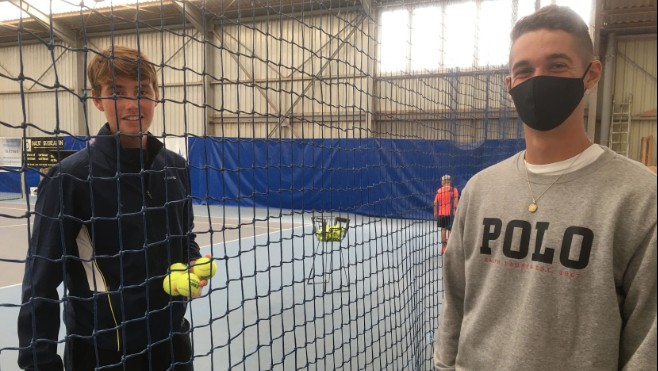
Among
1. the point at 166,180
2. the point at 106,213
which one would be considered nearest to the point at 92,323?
the point at 106,213

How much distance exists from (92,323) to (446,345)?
3.32 ft

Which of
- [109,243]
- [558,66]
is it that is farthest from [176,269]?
[558,66]

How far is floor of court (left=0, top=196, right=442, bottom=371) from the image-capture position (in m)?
2.18

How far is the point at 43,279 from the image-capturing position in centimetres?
121

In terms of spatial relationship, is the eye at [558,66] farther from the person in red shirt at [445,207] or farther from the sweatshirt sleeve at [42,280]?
the person in red shirt at [445,207]

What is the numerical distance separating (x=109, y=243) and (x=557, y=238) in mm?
1184

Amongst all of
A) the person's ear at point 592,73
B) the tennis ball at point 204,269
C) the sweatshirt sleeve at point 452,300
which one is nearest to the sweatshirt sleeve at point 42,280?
the tennis ball at point 204,269

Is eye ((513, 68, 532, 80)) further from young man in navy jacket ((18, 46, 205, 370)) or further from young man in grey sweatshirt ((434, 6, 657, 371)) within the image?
young man in navy jacket ((18, 46, 205, 370))

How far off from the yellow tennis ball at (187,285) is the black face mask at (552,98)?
1.03m

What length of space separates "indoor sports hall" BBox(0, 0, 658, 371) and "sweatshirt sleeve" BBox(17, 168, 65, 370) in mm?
25

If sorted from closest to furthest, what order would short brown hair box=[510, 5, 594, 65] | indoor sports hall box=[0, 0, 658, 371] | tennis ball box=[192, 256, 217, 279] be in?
short brown hair box=[510, 5, 594, 65] < tennis ball box=[192, 256, 217, 279] < indoor sports hall box=[0, 0, 658, 371]

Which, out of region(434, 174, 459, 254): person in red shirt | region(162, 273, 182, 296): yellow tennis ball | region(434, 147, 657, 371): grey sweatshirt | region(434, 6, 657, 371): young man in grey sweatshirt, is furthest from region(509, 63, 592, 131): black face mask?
region(434, 174, 459, 254): person in red shirt

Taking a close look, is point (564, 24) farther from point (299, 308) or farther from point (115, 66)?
point (299, 308)

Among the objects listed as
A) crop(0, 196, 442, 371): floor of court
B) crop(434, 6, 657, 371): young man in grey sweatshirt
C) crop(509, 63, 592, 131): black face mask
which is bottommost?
crop(0, 196, 442, 371): floor of court
